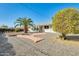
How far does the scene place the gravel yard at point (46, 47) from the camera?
15.1 feet

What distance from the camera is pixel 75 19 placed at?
4.74 meters

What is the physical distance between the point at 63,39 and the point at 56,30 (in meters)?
0.22

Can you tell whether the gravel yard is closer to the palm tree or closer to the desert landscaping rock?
the desert landscaping rock

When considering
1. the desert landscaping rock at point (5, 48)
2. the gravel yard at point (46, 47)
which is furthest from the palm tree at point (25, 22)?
the desert landscaping rock at point (5, 48)

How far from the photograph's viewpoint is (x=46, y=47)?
4676 millimetres

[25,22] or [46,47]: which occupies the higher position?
[25,22]

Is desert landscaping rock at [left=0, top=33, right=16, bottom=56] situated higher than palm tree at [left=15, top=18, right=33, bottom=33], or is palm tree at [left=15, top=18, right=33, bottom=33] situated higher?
palm tree at [left=15, top=18, right=33, bottom=33]

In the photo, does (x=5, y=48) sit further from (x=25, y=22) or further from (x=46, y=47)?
(x=46, y=47)

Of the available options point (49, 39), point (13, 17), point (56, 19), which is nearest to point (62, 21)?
point (56, 19)

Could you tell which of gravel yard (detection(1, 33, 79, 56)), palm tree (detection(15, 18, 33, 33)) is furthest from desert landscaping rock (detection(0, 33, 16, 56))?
palm tree (detection(15, 18, 33, 33))

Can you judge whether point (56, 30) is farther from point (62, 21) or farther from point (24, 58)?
point (24, 58)

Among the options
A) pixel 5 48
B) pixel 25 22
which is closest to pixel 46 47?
pixel 25 22

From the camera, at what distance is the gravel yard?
4602mm

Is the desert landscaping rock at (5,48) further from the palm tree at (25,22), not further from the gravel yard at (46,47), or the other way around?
the palm tree at (25,22)
